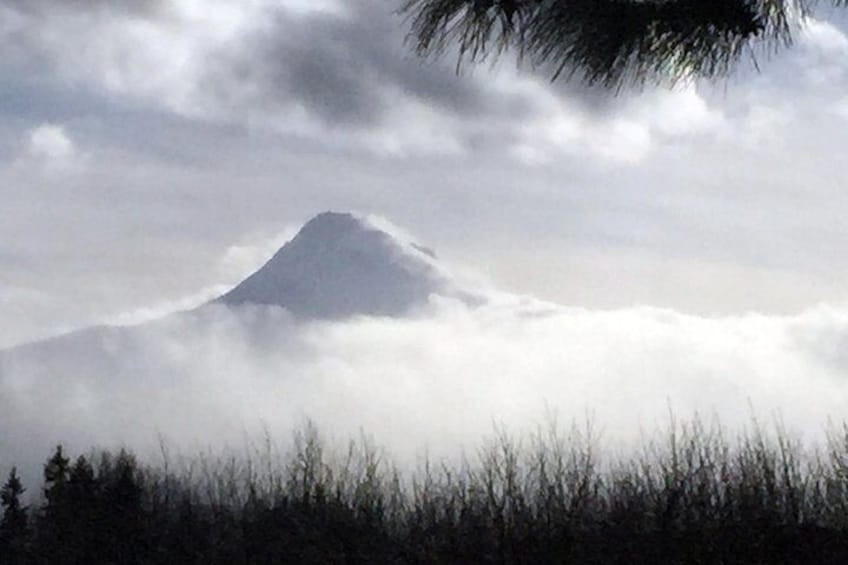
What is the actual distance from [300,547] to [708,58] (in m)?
16.1

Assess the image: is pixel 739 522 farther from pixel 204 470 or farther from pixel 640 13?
pixel 204 470

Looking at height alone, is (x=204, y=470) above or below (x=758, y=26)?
above

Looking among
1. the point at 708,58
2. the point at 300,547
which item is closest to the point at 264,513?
the point at 300,547

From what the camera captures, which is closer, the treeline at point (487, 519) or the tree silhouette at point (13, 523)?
the treeline at point (487, 519)

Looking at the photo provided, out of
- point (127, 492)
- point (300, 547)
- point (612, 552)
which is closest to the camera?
point (612, 552)

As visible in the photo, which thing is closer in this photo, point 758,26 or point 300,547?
point 758,26

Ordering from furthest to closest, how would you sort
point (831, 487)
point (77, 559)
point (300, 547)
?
point (77, 559) < point (300, 547) < point (831, 487)

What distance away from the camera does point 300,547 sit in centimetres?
2177

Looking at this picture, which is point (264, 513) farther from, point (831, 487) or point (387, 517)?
point (831, 487)

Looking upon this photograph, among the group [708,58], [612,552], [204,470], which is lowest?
[612,552]

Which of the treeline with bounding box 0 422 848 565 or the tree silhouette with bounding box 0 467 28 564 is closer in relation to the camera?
the treeline with bounding box 0 422 848 565

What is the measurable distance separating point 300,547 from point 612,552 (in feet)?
23.6

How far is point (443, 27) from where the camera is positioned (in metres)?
6.68

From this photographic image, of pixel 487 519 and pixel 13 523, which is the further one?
pixel 13 523
